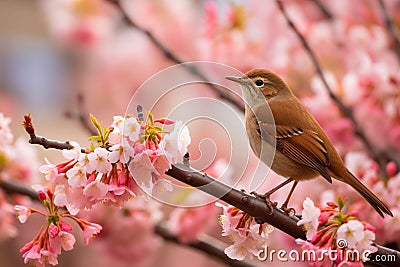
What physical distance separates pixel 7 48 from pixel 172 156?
7.07m

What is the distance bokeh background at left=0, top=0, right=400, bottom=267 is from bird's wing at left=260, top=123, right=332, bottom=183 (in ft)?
0.20

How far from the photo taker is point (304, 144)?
3.92 ft

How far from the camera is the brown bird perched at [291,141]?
1.19 metres

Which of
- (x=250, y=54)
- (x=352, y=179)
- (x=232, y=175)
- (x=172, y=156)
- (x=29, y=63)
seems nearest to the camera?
(x=172, y=156)

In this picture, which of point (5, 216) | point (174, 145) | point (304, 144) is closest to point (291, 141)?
point (304, 144)

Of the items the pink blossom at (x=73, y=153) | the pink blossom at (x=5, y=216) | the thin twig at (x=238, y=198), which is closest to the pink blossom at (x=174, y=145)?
the thin twig at (x=238, y=198)

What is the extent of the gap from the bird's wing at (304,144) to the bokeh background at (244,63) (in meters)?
0.06

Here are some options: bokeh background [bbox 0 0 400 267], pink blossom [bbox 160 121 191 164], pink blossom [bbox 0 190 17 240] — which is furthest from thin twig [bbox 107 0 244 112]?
pink blossom [bbox 160 121 191 164]

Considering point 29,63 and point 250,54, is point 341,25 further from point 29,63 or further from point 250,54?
point 29,63

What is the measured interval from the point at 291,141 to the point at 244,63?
901mm

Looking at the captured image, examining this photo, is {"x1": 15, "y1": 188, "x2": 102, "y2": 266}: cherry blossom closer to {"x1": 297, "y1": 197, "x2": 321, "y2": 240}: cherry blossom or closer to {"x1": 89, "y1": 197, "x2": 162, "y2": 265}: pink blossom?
{"x1": 297, "y1": 197, "x2": 321, "y2": 240}: cherry blossom

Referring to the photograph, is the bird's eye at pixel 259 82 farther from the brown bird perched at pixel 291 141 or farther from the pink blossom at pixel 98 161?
the pink blossom at pixel 98 161

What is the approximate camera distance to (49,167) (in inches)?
37.6

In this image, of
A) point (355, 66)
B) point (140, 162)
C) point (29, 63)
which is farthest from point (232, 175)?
point (29, 63)
